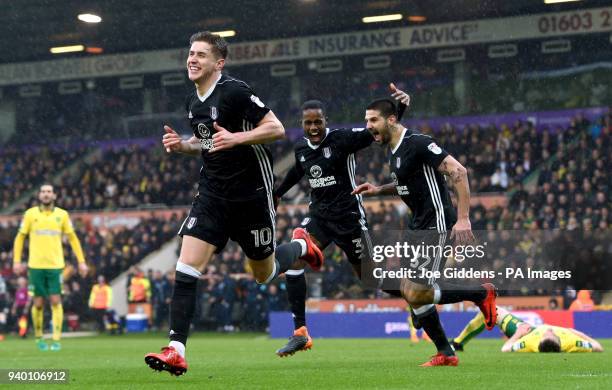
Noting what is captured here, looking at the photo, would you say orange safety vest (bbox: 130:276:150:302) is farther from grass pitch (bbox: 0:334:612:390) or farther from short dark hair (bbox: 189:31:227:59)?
short dark hair (bbox: 189:31:227:59)

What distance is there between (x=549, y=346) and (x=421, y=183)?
3267 millimetres

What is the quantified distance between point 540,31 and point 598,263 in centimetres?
1017

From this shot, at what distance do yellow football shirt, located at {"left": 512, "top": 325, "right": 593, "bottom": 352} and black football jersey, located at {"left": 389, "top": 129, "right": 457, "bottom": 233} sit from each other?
294 centimetres

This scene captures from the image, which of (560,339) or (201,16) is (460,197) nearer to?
(560,339)

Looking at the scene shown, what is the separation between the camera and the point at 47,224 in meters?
15.5

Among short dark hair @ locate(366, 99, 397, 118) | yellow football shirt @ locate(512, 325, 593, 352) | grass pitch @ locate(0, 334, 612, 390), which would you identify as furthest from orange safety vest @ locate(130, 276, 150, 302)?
short dark hair @ locate(366, 99, 397, 118)

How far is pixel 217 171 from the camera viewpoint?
730 cm

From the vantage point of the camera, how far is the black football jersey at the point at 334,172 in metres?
10.2

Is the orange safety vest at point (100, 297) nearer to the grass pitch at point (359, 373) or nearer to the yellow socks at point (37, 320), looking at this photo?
the yellow socks at point (37, 320)

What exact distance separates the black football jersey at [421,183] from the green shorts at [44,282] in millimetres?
8098

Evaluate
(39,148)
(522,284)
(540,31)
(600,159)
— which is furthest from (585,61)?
(39,148)

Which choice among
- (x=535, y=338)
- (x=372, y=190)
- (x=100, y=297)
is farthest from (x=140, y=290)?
(x=372, y=190)

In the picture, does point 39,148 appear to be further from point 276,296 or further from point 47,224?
point 47,224

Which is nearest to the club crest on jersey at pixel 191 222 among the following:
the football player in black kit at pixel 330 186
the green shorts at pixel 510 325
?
the football player in black kit at pixel 330 186
